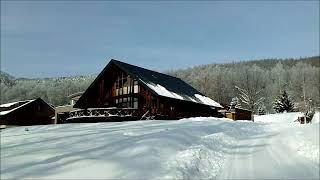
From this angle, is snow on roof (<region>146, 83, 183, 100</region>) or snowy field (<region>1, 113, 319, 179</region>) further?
snow on roof (<region>146, 83, 183, 100</region>)

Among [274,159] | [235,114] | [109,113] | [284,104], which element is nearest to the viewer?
[274,159]

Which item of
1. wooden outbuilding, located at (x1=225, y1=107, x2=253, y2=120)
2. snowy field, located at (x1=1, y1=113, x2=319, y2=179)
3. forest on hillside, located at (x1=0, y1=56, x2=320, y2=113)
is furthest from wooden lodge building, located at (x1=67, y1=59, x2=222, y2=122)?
forest on hillside, located at (x1=0, y1=56, x2=320, y2=113)

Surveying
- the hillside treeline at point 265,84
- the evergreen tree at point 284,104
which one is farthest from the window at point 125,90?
the hillside treeline at point 265,84

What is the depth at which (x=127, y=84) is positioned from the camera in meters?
45.0

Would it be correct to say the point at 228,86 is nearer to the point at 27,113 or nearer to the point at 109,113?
the point at 27,113

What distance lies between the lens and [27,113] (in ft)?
204

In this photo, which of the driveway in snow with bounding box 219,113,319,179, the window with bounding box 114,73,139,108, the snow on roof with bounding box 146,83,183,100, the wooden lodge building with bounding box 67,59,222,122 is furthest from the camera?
the window with bounding box 114,73,139,108

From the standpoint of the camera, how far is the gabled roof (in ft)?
136

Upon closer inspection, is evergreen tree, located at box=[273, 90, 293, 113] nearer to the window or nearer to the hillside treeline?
the hillside treeline

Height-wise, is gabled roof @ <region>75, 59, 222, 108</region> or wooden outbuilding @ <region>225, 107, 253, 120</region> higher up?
gabled roof @ <region>75, 59, 222, 108</region>

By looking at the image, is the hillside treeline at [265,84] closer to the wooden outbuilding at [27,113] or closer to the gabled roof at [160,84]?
the gabled roof at [160,84]

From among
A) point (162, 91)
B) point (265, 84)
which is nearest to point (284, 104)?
point (265, 84)

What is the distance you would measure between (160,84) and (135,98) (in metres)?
3.33

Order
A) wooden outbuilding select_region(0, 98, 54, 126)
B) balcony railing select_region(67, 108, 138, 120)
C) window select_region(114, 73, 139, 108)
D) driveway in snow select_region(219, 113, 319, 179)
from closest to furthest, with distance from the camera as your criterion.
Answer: driveway in snow select_region(219, 113, 319, 179) → balcony railing select_region(67, 108, 138, 120) → window select_region(114, 73, 139, 108) → wooden outbuilding select_region(0, 98, 54, 126)
